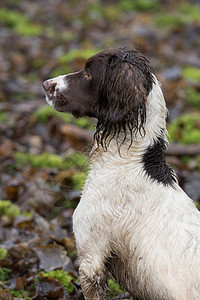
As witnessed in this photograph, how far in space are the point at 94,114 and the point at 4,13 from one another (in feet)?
35.4

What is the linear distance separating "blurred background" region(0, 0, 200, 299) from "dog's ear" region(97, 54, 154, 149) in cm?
58

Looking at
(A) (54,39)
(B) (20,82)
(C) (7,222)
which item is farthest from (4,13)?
(C) (7,222)

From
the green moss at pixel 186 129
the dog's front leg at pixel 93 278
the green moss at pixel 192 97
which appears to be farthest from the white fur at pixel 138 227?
the green moss at pixel 192 97

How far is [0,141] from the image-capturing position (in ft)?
25.4

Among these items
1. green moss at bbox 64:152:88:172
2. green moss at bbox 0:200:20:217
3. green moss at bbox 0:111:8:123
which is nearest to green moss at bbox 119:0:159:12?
green moss at bbox 0:111:8:123

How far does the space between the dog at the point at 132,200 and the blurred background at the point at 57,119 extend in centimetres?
52

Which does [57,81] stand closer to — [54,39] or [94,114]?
[94,114]

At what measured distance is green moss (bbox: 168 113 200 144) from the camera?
777 cm

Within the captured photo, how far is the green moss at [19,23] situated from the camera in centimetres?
1309

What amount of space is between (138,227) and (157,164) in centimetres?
46

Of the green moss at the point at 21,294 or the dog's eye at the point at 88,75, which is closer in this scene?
the dog's eye at the point at 88,75

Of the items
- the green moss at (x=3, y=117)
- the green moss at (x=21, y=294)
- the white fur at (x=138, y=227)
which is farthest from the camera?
the green moss at (x=3, y=117)

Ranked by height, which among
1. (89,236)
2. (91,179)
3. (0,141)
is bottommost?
(0,141)

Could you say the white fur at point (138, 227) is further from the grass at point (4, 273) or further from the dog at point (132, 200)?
the grass at point (4, 273)
